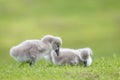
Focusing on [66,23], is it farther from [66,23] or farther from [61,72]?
[61,72]

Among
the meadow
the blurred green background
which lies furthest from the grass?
the blurred green background

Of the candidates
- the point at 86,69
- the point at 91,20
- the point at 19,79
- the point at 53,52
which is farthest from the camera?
the point at 91,20

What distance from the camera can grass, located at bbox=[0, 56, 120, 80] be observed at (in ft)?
44.7

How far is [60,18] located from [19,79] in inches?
1190

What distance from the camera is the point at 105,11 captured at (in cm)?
4569

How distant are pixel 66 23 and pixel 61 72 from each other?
27.9 meters

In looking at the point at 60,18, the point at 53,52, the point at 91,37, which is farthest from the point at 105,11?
the point at 53,52

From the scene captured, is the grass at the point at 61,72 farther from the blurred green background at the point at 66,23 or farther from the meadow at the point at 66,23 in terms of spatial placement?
→ the blurred green background at the point at 66,23

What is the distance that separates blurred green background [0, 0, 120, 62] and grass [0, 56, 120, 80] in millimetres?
A: 16274

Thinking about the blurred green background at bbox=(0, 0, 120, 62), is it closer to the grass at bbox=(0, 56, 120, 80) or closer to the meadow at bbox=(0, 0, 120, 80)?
the meadow at bbox=(0, 0, 120, 80)

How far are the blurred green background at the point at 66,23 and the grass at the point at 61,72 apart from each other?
16274mm

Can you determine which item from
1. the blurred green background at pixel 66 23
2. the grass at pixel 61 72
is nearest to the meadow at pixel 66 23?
the blurred green background at pixel 66 23

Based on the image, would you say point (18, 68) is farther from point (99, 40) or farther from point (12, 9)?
point (12, 9)

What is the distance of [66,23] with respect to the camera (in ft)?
138
